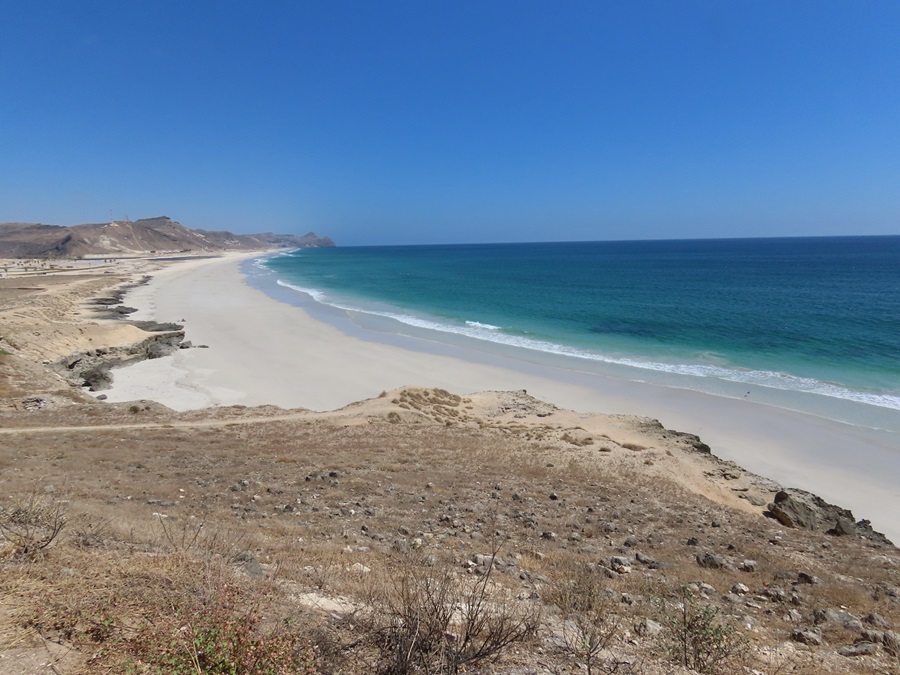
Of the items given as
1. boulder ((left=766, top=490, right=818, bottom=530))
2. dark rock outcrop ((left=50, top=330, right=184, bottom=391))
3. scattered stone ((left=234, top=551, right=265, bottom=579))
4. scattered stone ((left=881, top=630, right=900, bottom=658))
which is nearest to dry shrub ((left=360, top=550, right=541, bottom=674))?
scattered stone ((left=234, top=551, right=265, bottom=579))

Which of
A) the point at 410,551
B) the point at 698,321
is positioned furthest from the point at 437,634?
the point at 698,321

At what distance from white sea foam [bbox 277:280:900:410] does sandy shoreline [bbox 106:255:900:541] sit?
12.1ft

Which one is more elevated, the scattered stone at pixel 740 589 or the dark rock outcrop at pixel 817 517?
the scattered stone at pixel 740 589

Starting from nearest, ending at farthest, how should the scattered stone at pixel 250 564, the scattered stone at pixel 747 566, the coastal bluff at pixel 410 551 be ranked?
the coastal bluff at pixel 410 551 → the scattered stone at pixel 250 564 → the scattered stone at pixel 747 566

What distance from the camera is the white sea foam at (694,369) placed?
70.7 feet

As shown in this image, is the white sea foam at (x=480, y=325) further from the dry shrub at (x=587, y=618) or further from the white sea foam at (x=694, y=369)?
the dry shrub at (x=587, y=618)

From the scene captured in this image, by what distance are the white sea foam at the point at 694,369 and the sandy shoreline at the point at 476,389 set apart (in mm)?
3673

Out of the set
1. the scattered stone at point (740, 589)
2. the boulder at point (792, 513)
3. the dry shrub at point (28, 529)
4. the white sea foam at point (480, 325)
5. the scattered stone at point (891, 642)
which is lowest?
the boulder at point (792, 513)

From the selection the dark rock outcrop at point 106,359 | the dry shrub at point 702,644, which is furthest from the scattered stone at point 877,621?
the dark rock outcrop at point 106,359

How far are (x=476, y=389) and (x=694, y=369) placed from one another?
42.7ft

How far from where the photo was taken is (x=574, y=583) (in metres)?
5.98

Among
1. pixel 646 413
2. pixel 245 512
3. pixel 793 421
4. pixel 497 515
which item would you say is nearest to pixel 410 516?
pixel 497 515

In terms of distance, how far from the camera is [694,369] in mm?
26641

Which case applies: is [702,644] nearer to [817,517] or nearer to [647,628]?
[647,628]
